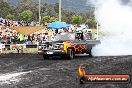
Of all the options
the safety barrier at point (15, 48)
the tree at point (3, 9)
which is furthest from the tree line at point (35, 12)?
the safety barrier at point (15, 48)

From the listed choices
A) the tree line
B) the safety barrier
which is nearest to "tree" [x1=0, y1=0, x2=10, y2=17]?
the tree line

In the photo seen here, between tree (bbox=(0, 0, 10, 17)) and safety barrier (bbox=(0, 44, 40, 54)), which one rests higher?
tree (bbox=(0, 0, 10, 17))

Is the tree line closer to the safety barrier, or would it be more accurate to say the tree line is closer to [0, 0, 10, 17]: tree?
[0, 0, 10, 17]: tree

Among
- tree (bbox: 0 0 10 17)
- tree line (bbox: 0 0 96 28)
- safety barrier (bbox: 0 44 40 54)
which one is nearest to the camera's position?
safety barrier (bbox: 0 44 40 54)

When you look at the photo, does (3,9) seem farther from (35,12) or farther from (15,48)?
(15,48)

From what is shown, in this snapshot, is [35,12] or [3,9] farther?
[35,12]

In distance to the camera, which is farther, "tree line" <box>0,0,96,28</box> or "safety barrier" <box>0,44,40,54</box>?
"tree line" <box>0,0,96,28</box>

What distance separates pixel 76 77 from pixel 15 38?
1967cm

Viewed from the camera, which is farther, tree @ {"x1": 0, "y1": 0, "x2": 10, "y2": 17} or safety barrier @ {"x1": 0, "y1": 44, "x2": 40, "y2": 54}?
tree @ {"x1": 0, "y1": 0, "x2": 10, "y2": 17}

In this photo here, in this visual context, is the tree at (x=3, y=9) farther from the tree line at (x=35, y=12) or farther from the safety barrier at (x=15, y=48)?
the safety barrier at (x=15, y=48)

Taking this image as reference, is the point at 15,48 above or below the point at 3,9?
below

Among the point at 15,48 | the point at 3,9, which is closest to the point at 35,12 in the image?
the point at 3,9

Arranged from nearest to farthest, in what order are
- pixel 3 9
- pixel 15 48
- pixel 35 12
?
1. pixel 15 48
2. pixel 3 9
3. pixel 35 12

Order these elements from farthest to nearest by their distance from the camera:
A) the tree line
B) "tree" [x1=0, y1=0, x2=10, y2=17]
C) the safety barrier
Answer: "tree" [x1=0, y1=0, x2=10, y2=17], the tree line, the safety barrier
